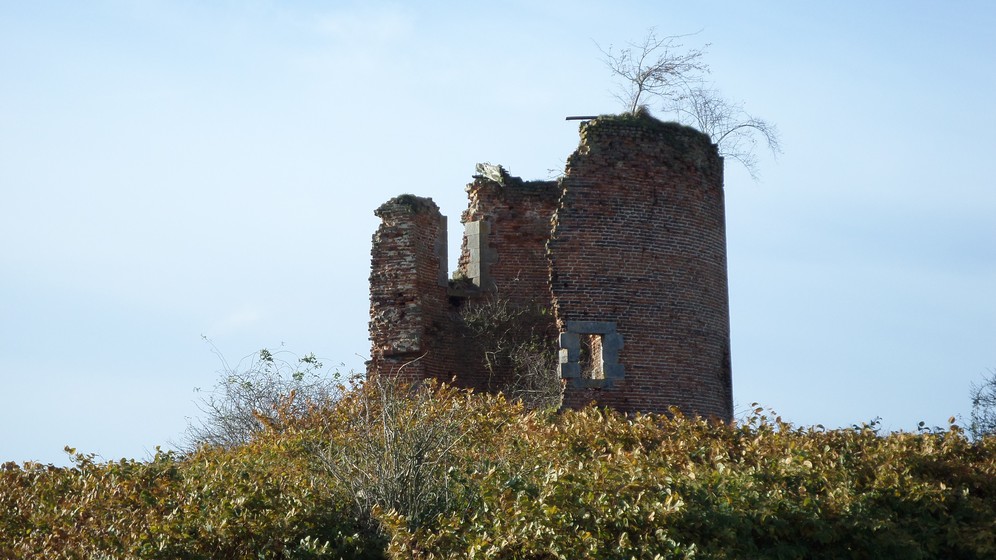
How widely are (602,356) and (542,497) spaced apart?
7.66 meters

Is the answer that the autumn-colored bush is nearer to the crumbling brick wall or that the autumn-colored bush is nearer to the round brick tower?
the round brick tower

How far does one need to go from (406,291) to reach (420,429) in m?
8.64

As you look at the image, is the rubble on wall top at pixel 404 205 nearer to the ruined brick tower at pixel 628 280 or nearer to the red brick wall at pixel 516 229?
the ruined brick tower at pixel 628 280

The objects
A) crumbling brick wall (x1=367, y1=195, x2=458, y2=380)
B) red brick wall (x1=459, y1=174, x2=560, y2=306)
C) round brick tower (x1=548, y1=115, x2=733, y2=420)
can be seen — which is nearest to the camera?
round brick tower (x1=548, y1=115, x2=733, y2=420)

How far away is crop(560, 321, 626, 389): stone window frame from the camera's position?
15.5 m

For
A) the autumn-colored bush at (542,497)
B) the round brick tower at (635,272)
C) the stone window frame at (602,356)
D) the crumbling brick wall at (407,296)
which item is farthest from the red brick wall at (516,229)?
the autumn-colored bush at (542,497)

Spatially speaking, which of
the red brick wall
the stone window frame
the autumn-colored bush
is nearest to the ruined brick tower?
the stone window frame

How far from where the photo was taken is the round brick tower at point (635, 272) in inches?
618

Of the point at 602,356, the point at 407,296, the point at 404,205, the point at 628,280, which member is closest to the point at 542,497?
the point at 602,356

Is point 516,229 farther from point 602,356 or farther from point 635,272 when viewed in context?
point 602,356

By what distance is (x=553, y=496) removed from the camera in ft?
26.7

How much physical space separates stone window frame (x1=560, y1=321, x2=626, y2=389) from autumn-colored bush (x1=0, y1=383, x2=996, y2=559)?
14.1ft

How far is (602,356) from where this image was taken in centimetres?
1570

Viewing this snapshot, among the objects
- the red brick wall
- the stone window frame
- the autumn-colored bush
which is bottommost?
the autumn-colored bush
